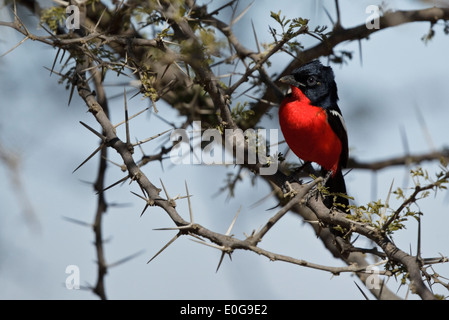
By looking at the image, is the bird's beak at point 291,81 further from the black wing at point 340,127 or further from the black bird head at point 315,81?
the black wing at point 340,127

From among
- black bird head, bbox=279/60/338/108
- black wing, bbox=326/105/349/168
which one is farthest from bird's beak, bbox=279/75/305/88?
black wing, bbox=326/105/349/168

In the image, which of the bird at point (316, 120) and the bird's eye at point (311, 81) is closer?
the bird at point (316, 120)

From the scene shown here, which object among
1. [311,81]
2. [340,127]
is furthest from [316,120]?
[311,81]

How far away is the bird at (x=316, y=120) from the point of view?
4.27 m

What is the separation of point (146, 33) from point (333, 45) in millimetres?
1513

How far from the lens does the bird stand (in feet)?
14.0

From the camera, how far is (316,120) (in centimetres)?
429

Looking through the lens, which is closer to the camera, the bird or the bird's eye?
the bird

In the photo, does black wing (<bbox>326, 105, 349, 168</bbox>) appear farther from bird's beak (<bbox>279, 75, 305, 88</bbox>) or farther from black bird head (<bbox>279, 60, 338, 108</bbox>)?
bird's beak (<bbox>279, 75, 305, 88</bbox>)

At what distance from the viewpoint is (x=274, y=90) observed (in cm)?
423

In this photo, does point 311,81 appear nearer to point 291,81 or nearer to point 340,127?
point 291,81

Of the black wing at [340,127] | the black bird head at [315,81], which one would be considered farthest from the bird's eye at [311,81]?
the black wing at [340,127]

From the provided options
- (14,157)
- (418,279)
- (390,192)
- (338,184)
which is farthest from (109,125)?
(338,184)
